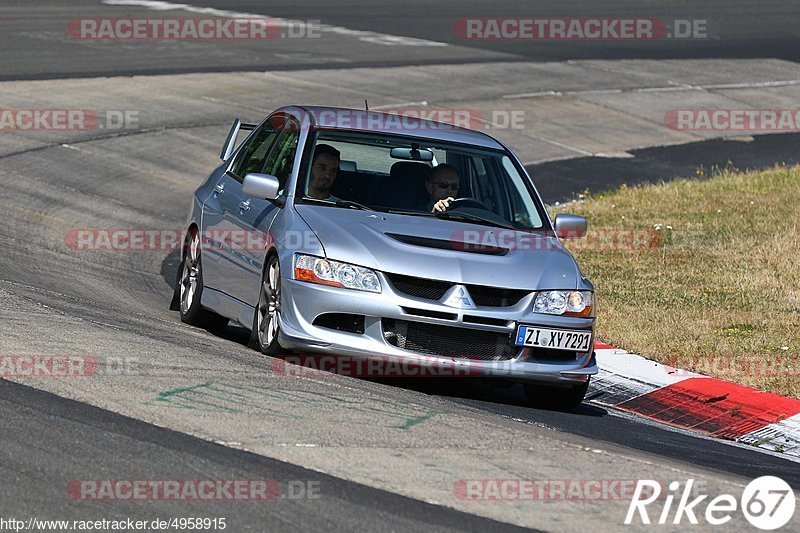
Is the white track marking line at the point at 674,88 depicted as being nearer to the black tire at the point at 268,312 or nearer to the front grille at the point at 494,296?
the black tire at the point at 268,312

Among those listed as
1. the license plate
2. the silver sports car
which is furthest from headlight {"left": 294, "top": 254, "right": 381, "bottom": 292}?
the license plate

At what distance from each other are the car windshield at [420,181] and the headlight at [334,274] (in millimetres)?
811

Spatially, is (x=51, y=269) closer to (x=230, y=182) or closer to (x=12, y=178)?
(x=230, y=182)

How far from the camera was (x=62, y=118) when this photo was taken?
67.8 feet

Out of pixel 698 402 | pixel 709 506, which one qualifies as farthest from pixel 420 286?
pixel 709 506

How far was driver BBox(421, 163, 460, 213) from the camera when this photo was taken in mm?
9727

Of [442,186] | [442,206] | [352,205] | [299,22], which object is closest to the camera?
[352,205]

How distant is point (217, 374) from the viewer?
8.02 meters

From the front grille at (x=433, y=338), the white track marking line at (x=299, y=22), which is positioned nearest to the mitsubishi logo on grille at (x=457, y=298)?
the front grille at (x=433, y=338)

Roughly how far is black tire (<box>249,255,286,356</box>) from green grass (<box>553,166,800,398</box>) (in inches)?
130

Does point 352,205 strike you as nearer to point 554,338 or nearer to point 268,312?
point 268,312

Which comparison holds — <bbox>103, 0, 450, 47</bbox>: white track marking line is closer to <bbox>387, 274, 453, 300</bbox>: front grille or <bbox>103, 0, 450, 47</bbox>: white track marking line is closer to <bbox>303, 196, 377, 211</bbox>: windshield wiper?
<bbox>303, 196, 377, 211</bbox>: windshield wiper

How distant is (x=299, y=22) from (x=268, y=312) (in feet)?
81.7

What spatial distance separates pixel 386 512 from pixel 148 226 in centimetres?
1079
